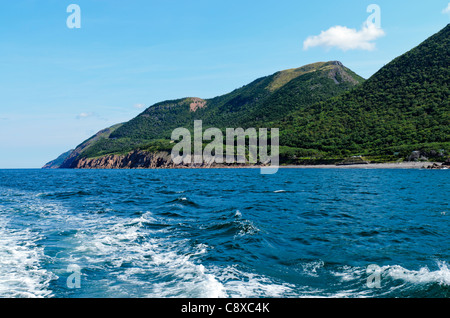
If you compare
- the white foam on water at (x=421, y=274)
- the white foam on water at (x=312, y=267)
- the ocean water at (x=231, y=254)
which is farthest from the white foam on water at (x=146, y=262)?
the white foam on water at (x=421, y=274)

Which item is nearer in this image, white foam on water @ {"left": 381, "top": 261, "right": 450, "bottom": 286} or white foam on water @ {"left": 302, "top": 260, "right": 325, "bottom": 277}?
white foam on water @ {"left": 381, "top": 261, "right": 450, "bottom": 286}

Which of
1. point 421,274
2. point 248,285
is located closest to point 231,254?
point 248,285

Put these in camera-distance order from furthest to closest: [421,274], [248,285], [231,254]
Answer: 1. [231,254]
2. [421,274]
3. [248,285]

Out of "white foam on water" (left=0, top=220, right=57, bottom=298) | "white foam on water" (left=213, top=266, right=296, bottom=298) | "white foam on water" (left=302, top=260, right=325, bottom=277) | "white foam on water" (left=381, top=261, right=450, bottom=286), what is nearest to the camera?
"white foam on water" (left=213, top=266, right=296, bottom=298)

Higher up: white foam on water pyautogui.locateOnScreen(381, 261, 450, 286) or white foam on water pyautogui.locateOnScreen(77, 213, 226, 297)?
white foam on water pyautogui.locateOnScreen(381, 261, 450, 286)

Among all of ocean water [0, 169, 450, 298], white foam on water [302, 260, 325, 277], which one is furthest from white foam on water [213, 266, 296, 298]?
white foam on water [302, 260, 325, 277]

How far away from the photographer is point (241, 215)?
2572 centimetres

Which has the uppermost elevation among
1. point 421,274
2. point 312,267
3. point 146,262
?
point 421,274

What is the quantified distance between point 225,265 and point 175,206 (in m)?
19.5

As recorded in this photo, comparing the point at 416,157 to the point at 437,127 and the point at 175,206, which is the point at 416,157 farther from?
the point at 175,206

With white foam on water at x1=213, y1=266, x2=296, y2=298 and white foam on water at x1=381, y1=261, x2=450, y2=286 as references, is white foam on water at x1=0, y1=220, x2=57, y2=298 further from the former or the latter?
white foam on water at x1=381, y1=261, x2=450, y2=286

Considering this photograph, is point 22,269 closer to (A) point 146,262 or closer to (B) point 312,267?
(A) point 146,262

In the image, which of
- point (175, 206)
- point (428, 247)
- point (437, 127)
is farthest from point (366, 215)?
point (437, 127)

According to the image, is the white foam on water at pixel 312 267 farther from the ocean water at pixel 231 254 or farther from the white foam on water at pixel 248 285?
the white foam on water at pixel 248 285
